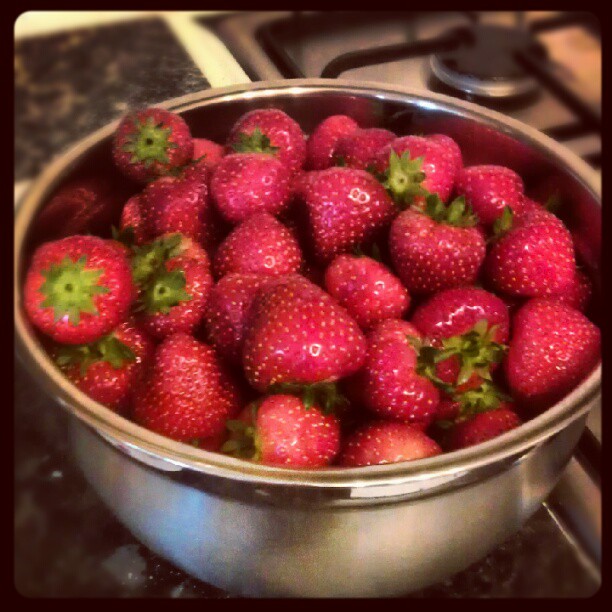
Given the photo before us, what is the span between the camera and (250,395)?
24.8 inches

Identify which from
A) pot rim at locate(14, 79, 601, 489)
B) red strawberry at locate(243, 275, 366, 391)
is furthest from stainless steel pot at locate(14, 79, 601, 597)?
red strawberry at locate(243, 275, 366, 391)

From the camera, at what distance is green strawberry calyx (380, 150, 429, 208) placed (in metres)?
0.73

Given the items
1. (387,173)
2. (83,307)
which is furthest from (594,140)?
(83,307)

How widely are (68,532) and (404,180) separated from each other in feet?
1.48

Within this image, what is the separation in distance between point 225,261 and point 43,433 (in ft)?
0.82

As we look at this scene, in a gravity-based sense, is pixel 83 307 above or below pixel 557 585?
above

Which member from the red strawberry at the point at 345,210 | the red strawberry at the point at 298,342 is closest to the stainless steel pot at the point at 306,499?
the red strawberry at the point at 298,342

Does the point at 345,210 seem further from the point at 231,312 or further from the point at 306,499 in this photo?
the point at 306,499

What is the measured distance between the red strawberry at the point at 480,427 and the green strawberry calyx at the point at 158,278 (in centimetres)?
26

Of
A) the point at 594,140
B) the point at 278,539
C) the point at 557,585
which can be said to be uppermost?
the point at 594,140

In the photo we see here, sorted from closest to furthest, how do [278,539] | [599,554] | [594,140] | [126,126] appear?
[278,539], [599,554], [126,126], [594,140]

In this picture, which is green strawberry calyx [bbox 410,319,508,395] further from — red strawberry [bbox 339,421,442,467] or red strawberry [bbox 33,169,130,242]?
red strawberry [bbox 33,169,130,242]

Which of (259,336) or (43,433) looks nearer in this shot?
(259,336)

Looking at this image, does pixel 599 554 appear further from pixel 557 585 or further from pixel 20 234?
pixel 20 234
